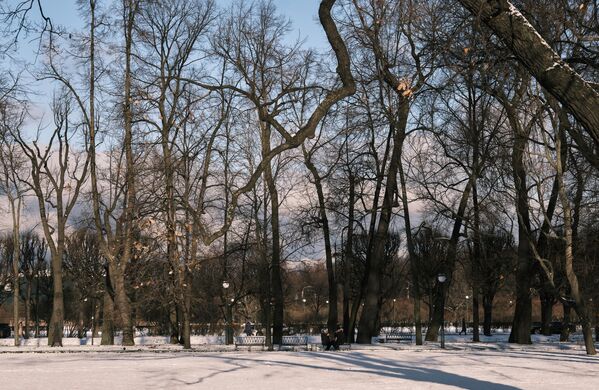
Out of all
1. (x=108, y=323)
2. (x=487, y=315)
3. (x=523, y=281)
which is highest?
(x=523, y=281)

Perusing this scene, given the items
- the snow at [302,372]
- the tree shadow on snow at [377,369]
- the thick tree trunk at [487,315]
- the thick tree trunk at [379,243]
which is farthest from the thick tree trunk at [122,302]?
the thick tree trunk at [487,315]

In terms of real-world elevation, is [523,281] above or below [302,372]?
above

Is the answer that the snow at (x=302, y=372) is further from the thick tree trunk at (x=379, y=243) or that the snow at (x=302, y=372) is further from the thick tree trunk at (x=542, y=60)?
the thick tree trunk at (x=379, y=243)

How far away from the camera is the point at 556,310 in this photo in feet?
297

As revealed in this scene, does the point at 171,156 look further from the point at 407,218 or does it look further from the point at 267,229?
the point at 407,218

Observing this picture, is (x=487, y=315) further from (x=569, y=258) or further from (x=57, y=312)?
(x=57, y=312)

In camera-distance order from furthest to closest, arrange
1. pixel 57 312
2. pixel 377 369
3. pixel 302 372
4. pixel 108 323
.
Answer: pixel 108 323 < pixel 57 312 < pixel 377 369 < pixel 302 372

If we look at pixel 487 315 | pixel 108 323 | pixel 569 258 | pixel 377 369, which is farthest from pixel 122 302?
pixel 487 315

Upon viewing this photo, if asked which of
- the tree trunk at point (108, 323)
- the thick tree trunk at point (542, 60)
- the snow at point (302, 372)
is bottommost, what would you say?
the snow at point (302, 372)

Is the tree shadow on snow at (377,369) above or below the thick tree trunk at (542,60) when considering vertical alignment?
below

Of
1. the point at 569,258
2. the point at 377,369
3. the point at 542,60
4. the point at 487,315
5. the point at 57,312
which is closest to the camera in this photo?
the point at 542,60

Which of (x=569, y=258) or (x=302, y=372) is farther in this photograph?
(x=569, y=258)

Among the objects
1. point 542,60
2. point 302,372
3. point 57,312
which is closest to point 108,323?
point 57,312

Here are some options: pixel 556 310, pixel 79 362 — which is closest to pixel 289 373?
pixel 79 362
